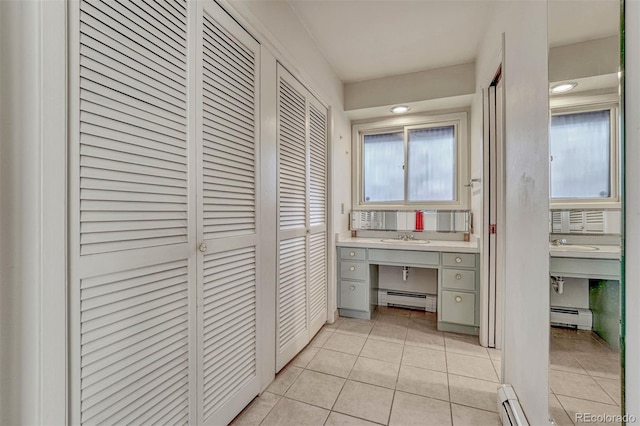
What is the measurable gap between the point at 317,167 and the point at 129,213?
175cm

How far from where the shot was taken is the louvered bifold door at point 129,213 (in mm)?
809

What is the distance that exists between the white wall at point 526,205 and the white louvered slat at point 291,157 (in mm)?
1386

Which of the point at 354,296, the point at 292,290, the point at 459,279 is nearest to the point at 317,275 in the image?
the point at 292,290

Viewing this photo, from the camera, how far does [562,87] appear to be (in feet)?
3.12

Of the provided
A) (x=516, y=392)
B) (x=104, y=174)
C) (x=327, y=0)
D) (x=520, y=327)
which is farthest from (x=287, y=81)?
(x=516, y=392)

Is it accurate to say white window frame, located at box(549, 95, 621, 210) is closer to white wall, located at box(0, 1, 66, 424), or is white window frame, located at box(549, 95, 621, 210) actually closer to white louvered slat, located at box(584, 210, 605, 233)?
white louvered slat, located at box(584, 210, 605, 233)

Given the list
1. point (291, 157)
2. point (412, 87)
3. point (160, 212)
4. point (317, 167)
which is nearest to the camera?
point (160, 212)

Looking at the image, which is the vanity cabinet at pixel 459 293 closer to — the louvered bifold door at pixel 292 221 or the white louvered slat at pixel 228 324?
the louvered bifold door at pixel 292 221

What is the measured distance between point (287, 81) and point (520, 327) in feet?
6.81

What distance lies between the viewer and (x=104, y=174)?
0.87 m

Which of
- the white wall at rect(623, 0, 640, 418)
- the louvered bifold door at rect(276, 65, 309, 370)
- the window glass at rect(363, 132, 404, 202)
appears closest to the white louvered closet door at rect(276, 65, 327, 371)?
the louvered bifold door at rect(276, 65, 309, 370)

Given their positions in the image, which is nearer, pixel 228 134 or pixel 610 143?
pixel 610 143

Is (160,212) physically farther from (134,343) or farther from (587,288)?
(587,288)

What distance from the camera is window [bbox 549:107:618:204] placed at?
28.8 inches
